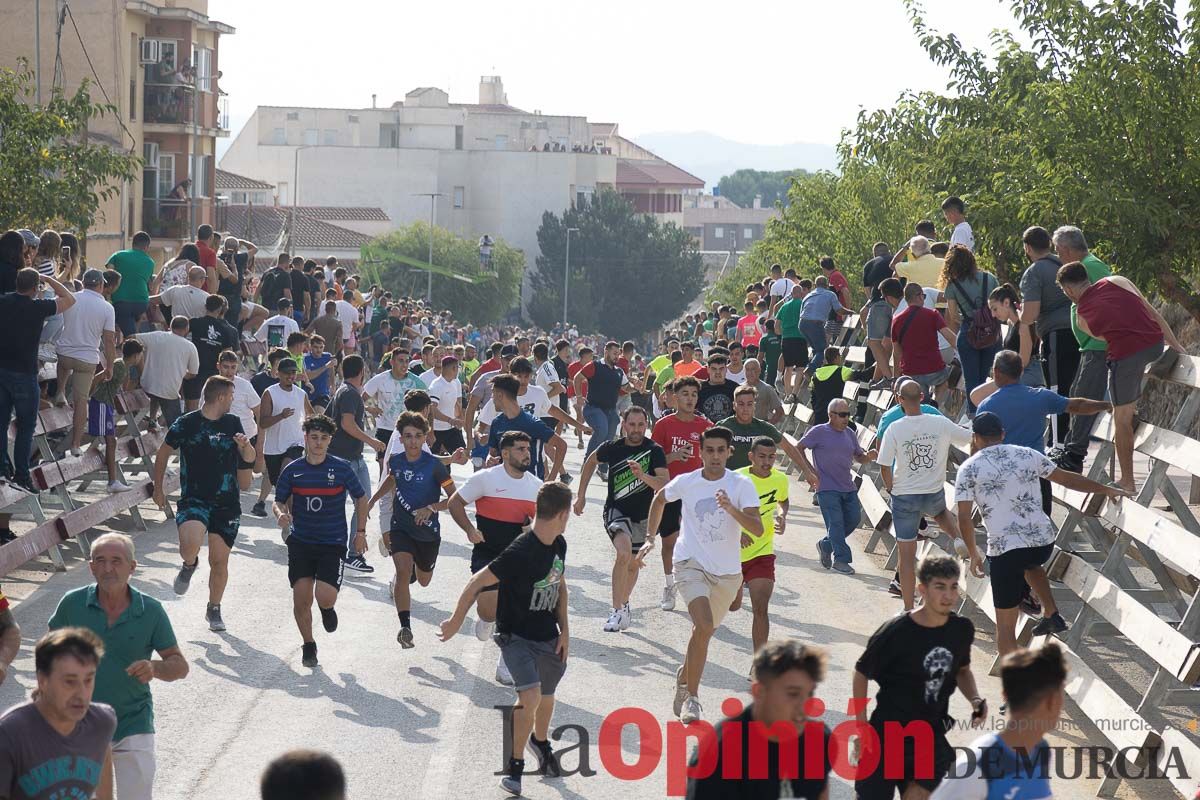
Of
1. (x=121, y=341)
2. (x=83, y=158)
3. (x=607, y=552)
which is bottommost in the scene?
(x=607, y=552)

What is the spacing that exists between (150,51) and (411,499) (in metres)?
43.2

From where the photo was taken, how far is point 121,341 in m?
19.2

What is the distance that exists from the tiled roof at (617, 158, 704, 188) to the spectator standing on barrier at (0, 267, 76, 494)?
128 metres

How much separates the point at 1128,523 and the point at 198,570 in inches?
355

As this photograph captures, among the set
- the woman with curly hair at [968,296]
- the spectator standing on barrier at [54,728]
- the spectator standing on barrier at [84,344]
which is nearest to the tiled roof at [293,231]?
the spectator standing on barrier at [84,344]

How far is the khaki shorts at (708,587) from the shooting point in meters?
10.6

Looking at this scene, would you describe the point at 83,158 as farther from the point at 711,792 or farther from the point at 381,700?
the point at 711,792

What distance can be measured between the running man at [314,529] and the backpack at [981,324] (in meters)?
6.20

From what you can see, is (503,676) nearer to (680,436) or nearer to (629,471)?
(629,471)

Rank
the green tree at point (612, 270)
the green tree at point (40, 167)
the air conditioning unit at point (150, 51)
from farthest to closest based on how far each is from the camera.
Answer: the green tree at point (612, 270)
the air conditioning unit at point (150, 51)
the green tree at point (40, 167)

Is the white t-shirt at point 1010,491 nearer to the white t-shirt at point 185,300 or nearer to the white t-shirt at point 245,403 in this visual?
the white t-shirt at point 245,403

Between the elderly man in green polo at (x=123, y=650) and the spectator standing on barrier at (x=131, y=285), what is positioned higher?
the spectator standing on barrier at (x=131, y=285)

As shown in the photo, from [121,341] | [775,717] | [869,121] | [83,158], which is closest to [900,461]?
[775,717]

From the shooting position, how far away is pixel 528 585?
30.1 ft
